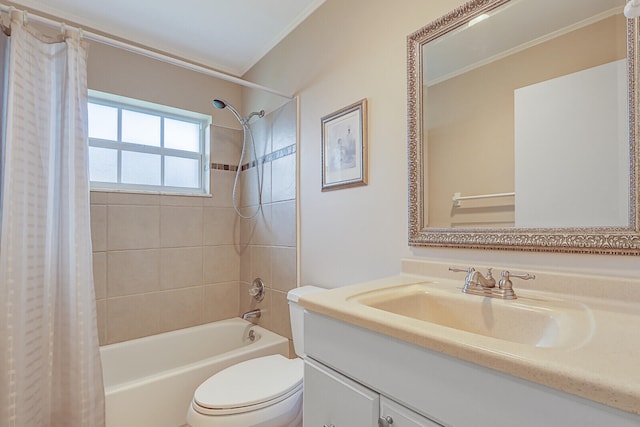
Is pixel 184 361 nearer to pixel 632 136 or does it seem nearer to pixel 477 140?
pixel 477 140

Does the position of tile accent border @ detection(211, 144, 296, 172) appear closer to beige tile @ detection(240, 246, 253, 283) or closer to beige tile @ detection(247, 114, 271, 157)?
beige tile @ detection(247, 114, 271, 157)

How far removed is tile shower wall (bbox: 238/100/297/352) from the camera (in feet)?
6.38

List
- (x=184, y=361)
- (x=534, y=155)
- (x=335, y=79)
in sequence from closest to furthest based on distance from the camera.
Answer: (x=534, y=155) → (x=335, y=79) → (x=184, y=361)

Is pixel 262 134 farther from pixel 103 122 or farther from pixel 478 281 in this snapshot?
pixel 478 281

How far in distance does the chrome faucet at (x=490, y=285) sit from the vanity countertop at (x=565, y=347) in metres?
0.03

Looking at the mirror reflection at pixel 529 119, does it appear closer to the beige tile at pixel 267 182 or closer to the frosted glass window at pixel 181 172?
the beige tile at pixel 267 182

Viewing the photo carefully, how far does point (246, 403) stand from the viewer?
1.18 metres

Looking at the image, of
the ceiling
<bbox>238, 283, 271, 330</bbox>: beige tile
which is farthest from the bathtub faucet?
the ceiling

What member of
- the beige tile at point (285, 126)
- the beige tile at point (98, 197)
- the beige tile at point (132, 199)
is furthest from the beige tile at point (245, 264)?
the beige tile at point (98, 197)

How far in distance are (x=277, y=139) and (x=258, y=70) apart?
66 cm

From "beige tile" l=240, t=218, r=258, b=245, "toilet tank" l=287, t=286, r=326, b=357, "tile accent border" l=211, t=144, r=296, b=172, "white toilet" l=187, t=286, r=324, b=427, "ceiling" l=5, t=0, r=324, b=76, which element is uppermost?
"ceiling" l=5, t=0, r=324, b=76

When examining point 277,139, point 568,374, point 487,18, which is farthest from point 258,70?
point 568,374

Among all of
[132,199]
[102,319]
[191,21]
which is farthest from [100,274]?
[191,21]

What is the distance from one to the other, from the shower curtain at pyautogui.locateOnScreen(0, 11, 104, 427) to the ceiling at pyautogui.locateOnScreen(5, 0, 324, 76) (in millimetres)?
574
